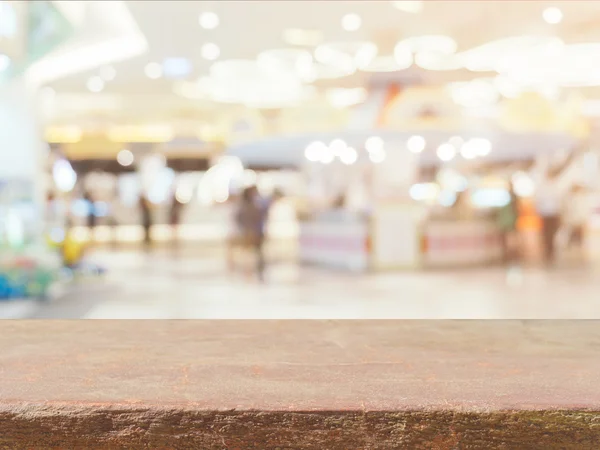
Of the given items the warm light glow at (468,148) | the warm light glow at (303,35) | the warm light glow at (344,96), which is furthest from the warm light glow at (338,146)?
the warm light glow at (303,35)

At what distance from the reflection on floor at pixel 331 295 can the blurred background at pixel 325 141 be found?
44 millimetres

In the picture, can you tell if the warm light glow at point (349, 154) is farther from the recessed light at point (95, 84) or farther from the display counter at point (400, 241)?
the recessed light at point (95, 84)

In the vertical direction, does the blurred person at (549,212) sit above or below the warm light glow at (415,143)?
below

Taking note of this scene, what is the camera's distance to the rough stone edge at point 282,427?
108cm

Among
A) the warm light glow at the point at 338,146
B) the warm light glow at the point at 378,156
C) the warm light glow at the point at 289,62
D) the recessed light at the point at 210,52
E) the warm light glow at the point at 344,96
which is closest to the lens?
the recessed light at the point at 210,52

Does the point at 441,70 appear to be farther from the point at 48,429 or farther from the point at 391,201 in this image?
the point at 48,429

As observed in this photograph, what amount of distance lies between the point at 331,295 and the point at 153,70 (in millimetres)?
5700

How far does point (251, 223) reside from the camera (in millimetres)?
9242

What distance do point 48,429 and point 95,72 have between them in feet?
36.9

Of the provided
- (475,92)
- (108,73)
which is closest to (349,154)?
(108,73)

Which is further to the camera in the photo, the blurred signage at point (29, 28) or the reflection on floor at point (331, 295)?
the reflection on floor at point (331, 295)

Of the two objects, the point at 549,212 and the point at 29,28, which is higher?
the point at 29,28

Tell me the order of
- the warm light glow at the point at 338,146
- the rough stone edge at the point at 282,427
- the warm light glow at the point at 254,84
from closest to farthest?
the rough stone edge at the point at 282,427
the warm light glow at the point at 254,84
the warm light glow at the point at 338,146

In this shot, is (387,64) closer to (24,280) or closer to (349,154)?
(349,154)
